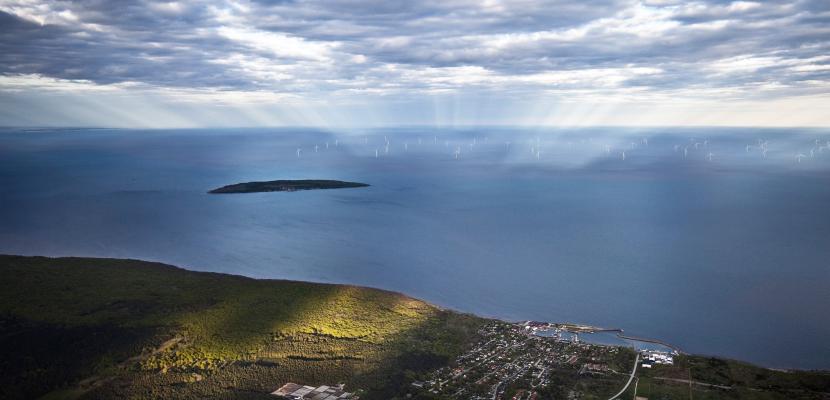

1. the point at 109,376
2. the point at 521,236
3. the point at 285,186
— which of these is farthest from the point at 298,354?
the point at 285,186

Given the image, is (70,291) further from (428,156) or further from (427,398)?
(428,156)

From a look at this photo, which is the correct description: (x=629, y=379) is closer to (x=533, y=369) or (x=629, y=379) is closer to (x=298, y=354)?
(x=533, y=369)

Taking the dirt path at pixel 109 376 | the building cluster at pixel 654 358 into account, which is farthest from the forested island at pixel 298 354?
the building cluster at pixel 654 358

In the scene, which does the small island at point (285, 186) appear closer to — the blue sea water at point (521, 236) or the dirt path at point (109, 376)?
the blue sea water at point (521, 236)

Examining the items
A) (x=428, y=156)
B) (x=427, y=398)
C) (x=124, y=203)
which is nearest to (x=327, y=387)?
(x=427, y=398)

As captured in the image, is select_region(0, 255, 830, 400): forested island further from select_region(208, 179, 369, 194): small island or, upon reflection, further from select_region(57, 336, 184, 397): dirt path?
select_region(208, 179, 369, 194): small island

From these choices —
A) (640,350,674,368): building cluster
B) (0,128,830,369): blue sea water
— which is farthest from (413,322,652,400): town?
(0,128,830,369): blue sea water
